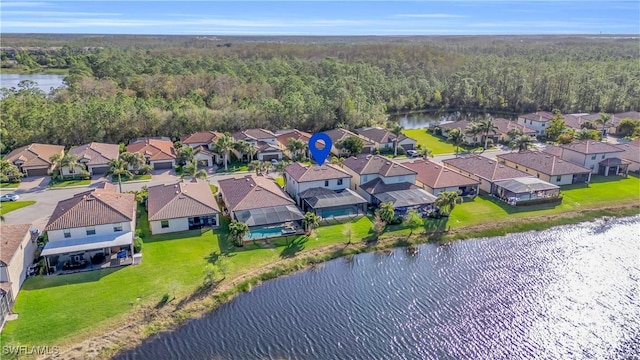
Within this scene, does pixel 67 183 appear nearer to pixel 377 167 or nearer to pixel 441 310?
pixel 377 167

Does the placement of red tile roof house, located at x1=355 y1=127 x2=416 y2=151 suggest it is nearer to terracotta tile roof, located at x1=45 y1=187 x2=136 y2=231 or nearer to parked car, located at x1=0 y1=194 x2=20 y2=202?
terracotta tile roof, located at x1=45 y1=187 x2=136 y2=231

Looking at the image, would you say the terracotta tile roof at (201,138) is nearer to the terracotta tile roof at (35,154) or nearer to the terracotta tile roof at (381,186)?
the terracotta tile roof at (35,154)

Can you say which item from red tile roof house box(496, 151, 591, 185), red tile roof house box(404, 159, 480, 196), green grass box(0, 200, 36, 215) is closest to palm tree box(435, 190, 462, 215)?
red tile roof house box(404, 159, 480, 196)

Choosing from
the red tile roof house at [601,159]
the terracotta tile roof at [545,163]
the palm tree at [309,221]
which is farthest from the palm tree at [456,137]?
the palm tree at [309,221]

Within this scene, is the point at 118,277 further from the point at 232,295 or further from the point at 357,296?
the point at 357,296

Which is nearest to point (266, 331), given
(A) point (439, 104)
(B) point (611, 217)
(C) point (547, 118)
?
(B) point (611, 217)

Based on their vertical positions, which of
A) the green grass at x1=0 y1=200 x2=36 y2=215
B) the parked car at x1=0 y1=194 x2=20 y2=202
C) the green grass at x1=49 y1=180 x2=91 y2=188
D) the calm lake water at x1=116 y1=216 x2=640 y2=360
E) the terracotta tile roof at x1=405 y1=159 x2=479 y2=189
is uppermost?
the terracotta tile roof at x1=405 y1=159 x2=479 y2=189

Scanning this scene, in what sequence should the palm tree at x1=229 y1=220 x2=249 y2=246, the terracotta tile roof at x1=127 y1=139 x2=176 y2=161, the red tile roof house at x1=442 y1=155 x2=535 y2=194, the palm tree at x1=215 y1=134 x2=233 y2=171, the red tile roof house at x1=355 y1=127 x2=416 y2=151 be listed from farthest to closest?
the red tile roof house at x1=355 y1=127 x2=416 y2=151 < the terracotta tile roof at x1=127 y1=139 x2=176 y2=161 < the palm tree at x1=215 y1=134 x2=233 y2=171 < the red tile roof house at x1=442 y1=155 x2=535 y2=194 < the palm tree at x1=229 y1=220 x2=249 y2=246
